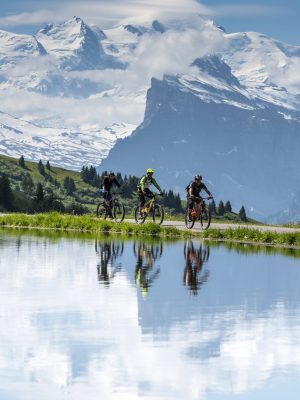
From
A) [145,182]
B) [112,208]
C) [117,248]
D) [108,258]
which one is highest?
[145,182]

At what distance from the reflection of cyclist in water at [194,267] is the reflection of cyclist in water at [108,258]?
84.8 inches

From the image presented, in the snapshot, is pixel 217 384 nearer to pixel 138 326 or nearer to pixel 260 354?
pixel 260 354

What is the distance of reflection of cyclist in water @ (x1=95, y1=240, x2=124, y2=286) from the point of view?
105 ft

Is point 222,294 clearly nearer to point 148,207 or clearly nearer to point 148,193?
point 148,193

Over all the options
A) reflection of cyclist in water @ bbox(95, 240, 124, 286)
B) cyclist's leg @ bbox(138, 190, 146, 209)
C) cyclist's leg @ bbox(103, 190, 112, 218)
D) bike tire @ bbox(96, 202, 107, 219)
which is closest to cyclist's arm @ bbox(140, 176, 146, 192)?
cyclist's leg @ bbox(138, 190, 146, 209)

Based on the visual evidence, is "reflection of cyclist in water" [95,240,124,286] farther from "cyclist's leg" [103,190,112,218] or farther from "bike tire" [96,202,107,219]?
"bike tire" [96,202,107,219]

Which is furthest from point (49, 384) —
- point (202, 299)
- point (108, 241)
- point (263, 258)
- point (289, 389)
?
point (108, 241)

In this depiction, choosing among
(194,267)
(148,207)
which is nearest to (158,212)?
(148,207)

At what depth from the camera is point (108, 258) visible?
39188mm

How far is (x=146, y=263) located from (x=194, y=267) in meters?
2.03

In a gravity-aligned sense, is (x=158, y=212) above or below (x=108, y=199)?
below

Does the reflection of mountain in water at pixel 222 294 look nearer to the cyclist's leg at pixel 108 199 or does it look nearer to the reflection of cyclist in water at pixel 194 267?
the reflection of cyclist in water at pixel 194 267

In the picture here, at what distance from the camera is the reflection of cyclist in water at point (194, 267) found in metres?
30.0

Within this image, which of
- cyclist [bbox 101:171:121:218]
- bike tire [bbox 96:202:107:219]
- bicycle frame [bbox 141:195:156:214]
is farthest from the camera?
bike tire [bbox 96:202:107:219]
